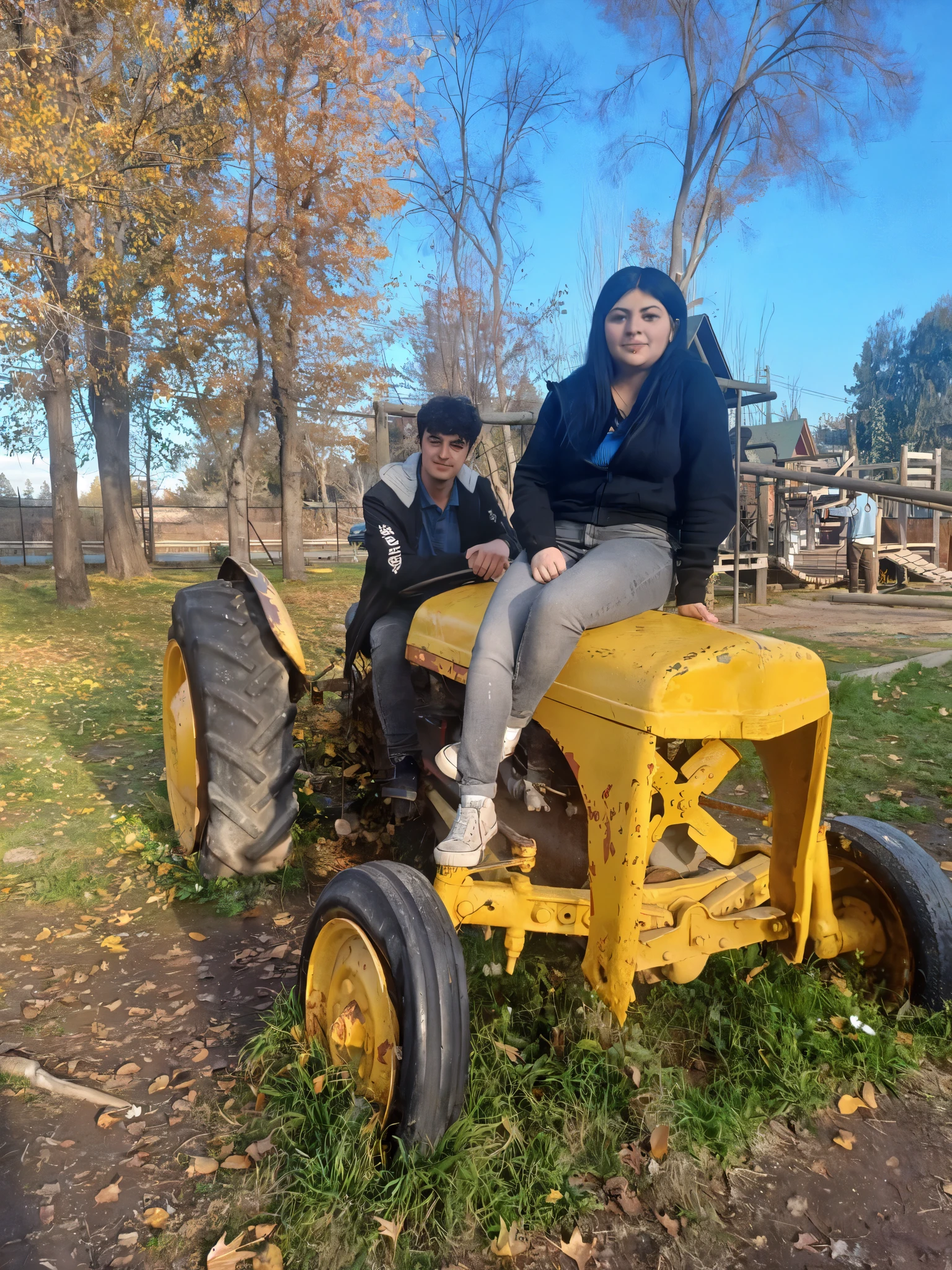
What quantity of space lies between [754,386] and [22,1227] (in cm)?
1367

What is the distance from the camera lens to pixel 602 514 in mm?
2457

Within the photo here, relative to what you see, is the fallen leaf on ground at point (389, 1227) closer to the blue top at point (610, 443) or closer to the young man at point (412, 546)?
the young man at point (412, 546)

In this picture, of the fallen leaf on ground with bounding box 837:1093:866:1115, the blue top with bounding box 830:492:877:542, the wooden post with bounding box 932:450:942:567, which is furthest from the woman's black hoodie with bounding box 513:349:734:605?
the wooden post with bounding box 932:450:942:567

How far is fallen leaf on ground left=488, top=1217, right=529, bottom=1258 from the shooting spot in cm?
179

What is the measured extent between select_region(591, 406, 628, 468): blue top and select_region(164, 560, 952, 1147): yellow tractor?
0.48 m

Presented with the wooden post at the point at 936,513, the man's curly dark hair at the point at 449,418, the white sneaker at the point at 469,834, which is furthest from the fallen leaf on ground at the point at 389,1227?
the wooden post at the point at 936,513

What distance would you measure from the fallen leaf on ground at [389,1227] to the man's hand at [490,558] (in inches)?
73.2

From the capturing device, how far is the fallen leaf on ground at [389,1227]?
5.85 ft

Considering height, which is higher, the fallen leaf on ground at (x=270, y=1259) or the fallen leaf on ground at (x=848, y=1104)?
the fallen leaf on ground at (x=270, y=1259)

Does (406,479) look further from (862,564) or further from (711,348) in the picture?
(711,348)

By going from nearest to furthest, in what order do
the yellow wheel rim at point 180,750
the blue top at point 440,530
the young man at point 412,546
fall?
the young man at point 412,546 < the blue top at point 440,530 < the yellow wheel rim at point 180,750

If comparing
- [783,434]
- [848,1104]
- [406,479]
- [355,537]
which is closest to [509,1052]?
[848,1104]

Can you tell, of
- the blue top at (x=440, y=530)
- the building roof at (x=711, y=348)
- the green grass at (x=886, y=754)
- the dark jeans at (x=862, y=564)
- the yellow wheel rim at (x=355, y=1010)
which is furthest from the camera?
the building roof at (x=711, y=348)

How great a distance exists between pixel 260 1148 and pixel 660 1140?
100cm
